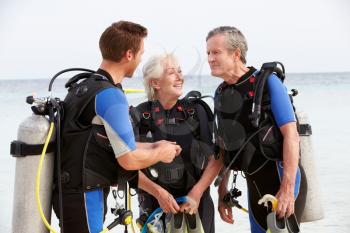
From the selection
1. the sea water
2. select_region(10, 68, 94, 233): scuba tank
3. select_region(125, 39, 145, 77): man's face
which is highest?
select_region(125, 39, 145, 77): man's face

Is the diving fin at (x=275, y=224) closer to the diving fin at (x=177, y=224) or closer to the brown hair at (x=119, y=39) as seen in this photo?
the diving fin at (x=177, y=224)

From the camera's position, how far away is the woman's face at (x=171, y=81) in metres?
3.47

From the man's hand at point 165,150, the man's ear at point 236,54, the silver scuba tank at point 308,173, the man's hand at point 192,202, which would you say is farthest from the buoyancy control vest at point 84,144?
the silver scuba tank at point 308,173

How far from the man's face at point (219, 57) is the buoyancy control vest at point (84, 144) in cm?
80

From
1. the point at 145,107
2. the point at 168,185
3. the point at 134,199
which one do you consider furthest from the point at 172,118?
the point at 134,199

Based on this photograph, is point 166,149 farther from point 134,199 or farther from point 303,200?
point 134,199

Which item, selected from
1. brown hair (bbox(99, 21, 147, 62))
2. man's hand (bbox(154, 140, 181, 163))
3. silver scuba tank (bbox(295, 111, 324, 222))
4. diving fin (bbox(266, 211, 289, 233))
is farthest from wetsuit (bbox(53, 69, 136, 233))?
silver scuba tank (bbox(295, 111, 324, 222))

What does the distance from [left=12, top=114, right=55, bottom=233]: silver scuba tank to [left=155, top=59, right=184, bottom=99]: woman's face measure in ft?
3.28

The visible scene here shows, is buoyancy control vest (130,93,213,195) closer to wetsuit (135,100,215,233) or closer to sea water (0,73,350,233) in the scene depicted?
wetsuit (135,100,215,233)

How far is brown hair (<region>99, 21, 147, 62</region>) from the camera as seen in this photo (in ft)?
9.21

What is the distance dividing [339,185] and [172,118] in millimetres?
5275

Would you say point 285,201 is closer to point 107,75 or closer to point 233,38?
point 233,38

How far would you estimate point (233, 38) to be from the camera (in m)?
3.25

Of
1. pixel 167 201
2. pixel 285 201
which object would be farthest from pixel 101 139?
pixel 285 201
